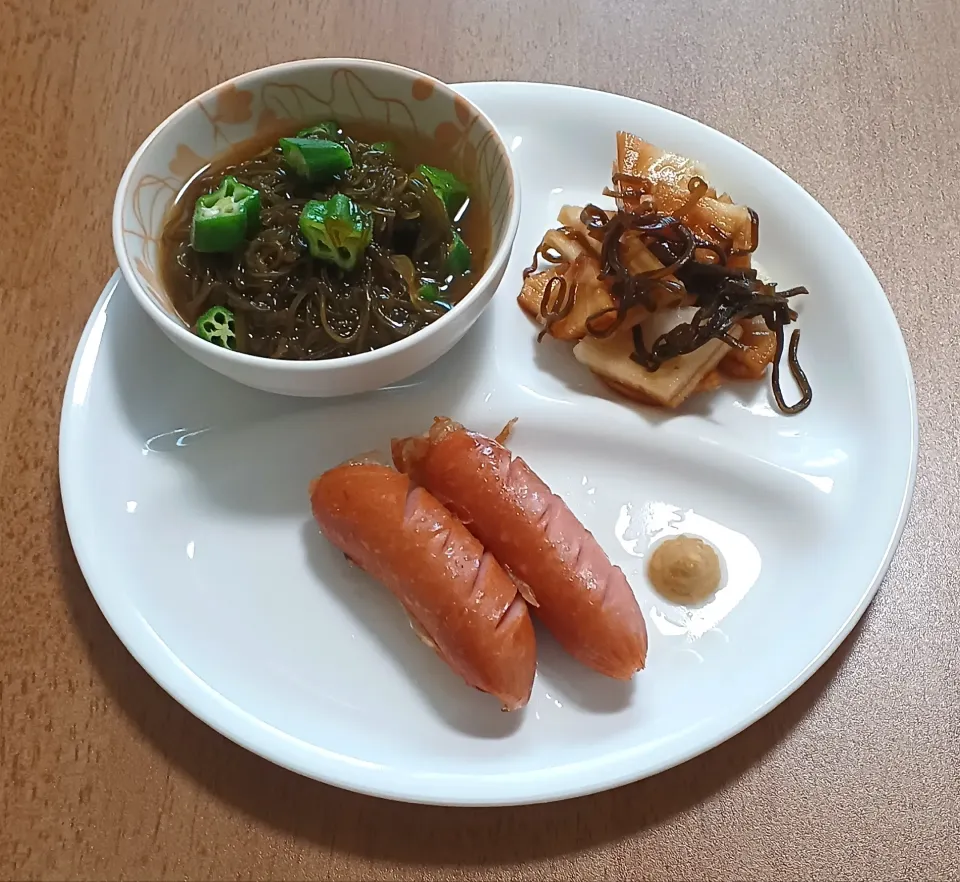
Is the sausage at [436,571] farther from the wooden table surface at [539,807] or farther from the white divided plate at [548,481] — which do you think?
the wooden table surface at [539,807]

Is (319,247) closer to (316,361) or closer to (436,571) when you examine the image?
(316,361)

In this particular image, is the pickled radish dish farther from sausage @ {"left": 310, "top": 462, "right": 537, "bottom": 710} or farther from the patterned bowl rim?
sausage @ {"left": 310, "top": 462, "right": 537, "bottom": 710}

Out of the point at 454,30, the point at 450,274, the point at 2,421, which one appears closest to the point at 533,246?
the point at 450,274

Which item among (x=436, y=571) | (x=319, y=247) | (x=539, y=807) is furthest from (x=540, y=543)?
(x=319, y=247)

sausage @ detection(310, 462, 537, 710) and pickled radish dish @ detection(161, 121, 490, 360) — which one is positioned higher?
pickled radish dish @ detection(161, 121, 490, 360)

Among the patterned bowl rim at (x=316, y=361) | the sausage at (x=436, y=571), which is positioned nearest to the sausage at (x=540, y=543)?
the sausage at (x=436, y=571)

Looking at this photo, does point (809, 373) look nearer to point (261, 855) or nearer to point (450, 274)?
point (450, 274)

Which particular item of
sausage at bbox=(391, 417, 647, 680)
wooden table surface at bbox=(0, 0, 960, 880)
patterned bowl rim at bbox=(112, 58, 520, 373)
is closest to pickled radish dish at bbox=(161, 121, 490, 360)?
patterned bowl rim at bbox=(112, 58, 520, 373)
